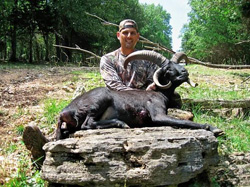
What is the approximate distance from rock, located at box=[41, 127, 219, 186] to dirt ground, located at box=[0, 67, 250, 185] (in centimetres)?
118

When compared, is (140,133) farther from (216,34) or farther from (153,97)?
(216,34)

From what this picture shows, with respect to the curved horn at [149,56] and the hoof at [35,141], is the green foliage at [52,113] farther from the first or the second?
the curved horn at [149,56]

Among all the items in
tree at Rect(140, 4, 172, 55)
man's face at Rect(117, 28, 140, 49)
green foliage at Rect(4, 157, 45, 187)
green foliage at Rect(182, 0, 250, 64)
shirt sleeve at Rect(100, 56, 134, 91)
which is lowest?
green foliage at Rect(4, 157, 45, 187)

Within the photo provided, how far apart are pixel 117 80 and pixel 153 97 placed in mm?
863

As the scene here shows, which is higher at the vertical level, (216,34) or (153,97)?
(216,34)

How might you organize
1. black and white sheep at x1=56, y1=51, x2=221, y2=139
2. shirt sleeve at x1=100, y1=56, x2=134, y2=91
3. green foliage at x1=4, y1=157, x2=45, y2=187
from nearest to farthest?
green foliage at x1=4, y1=157, x2=45, y2=187, black and white sheep at x1=56, y1=51, x2=221, y2=139, shirt sleeve at x1=100, y1=56, x2=134, y2=91

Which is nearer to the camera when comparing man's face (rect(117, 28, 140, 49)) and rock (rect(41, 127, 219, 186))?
rock (rect(41, 127, 219, 186))

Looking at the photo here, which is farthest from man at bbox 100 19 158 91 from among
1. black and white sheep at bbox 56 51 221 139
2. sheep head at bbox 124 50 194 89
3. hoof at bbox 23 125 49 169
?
hoof at bbox 23 125 49 169

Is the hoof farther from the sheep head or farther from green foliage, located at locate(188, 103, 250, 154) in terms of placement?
green foliage, located at locate(188, 103, 250, 154)

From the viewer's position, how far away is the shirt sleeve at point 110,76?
4699 mm

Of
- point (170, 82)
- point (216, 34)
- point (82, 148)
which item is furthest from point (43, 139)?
point (216, 34)

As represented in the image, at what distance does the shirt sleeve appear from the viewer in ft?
15.4

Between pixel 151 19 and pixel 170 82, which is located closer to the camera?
pixel 170 82

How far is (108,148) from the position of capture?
9.30ft
